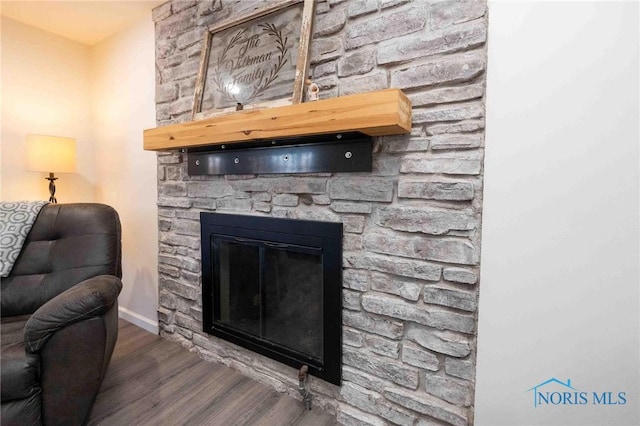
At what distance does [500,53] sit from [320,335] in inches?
54.9

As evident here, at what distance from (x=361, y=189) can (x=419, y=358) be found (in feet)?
2.40

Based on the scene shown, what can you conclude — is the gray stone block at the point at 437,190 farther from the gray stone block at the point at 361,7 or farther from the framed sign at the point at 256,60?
the gray stone block at the point at 361,7

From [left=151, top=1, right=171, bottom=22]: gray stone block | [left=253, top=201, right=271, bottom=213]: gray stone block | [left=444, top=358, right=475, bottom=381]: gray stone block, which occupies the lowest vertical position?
[left=444, top=358, right=475, bottom=381]: gray stone block

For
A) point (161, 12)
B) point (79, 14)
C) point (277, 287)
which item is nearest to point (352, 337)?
point (277, 287)

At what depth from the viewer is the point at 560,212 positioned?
38.5 inches

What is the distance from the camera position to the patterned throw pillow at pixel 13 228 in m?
1.58

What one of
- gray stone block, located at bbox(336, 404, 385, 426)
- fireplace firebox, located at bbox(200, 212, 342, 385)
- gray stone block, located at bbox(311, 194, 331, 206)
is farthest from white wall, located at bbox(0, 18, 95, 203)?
gray stone block, located at bbox(336, 404, 385, 426)

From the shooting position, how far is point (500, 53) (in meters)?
1.03

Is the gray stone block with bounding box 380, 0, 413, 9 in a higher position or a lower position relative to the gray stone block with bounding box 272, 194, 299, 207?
higher

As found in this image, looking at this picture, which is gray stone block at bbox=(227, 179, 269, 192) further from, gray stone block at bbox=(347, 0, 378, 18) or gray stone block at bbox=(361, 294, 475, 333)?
gray stone block at bbox=(347, 0, 378, 18)

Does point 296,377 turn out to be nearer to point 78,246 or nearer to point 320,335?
point 320,335

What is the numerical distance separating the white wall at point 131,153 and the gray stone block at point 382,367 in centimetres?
162

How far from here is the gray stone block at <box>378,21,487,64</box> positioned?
3.49 ft

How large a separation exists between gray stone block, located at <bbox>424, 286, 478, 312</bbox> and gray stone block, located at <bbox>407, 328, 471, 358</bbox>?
116mm
